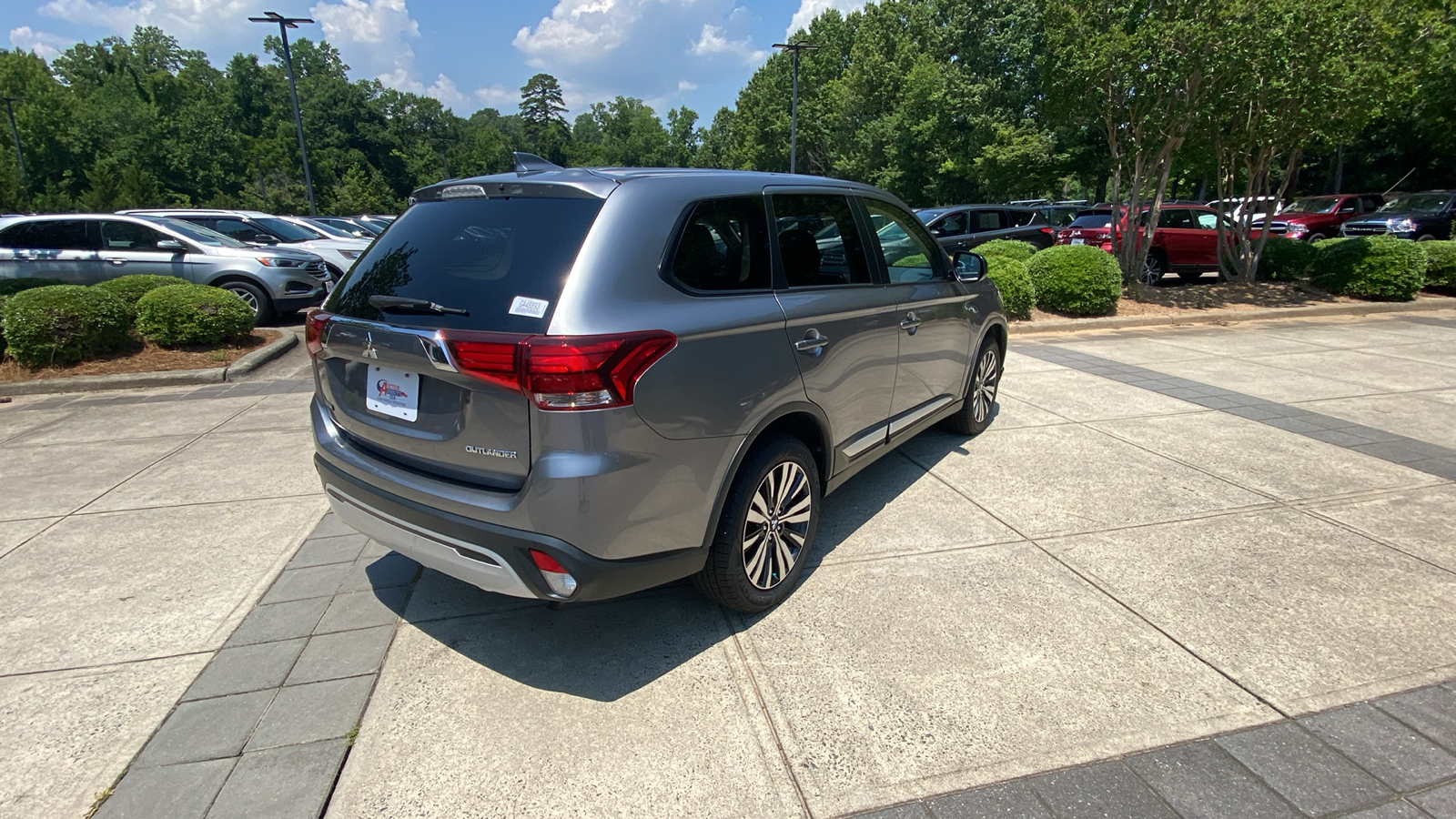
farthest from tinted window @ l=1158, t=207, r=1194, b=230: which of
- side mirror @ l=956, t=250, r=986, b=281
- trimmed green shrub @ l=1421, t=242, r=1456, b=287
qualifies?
side mirror @ l=956, t=250, r=986, b=281

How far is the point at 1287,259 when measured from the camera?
13.6 metres

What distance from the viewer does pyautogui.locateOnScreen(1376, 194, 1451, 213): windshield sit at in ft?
64.2

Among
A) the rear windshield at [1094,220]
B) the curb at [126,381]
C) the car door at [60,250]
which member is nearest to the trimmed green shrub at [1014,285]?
the rear windshield at [1094,220]

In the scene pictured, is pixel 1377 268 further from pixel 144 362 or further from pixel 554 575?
pixel 144 362

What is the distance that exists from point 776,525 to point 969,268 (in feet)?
8.70

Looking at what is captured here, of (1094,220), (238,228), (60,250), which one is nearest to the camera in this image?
(60,250)

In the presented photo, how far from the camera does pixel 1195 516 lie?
4141 mm

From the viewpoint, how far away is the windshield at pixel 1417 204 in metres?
19.6

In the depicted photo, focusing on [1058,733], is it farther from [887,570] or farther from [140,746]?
[140,746]

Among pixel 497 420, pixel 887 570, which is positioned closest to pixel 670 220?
pixel 497 420

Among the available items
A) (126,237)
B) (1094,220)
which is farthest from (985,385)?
(1094,220)

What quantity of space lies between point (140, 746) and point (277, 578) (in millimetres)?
1138

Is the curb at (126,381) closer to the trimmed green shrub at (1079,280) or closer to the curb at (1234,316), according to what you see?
the curb at (1234,316)

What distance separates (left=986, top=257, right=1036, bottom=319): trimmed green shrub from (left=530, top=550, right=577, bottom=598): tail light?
896 centimetres
